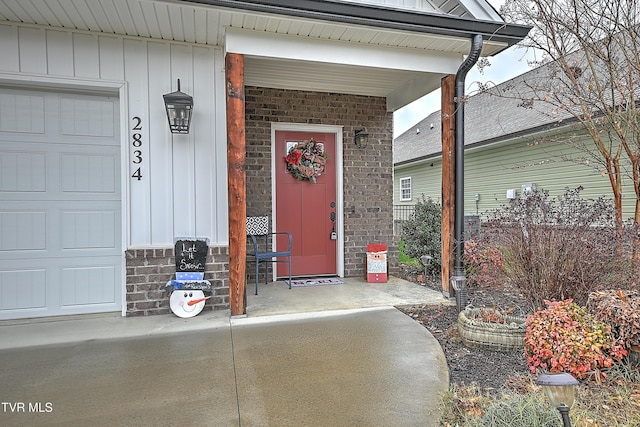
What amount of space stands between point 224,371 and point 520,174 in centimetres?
904

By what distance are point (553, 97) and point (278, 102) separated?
3.49m

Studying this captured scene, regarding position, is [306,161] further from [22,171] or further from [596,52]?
[596,52]

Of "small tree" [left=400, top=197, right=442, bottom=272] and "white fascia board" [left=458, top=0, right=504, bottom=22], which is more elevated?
"white fascia board" [left=458, top=0, right=504, bottom=22]

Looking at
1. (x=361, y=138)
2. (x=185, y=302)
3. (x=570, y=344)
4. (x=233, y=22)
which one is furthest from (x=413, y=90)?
(x=185, y=302)

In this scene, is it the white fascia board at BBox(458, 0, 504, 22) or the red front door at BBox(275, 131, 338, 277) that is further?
the red front door at BBox(275, 131, 338, 277)

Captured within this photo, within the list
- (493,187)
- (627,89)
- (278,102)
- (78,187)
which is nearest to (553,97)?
(627,89)

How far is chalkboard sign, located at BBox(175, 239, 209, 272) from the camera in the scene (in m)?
3.70

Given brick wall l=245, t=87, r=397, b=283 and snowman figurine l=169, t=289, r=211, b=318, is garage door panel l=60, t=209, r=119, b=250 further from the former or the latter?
brick wall l=245, t=87, r=397, b=283

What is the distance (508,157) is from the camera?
936 centimetres

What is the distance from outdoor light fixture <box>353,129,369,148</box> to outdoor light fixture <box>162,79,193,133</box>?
272 centimetres

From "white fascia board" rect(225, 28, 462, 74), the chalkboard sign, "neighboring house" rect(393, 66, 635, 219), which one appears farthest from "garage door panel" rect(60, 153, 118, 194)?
"neighboring house" rect(393, 66, 635, 219)

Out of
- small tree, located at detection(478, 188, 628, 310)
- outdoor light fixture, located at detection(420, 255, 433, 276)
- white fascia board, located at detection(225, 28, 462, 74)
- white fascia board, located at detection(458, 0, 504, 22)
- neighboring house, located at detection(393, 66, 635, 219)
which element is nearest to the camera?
small tree, located at detection(478, 188, 628, 310)

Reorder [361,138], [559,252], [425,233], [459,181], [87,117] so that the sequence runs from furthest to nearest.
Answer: [425,233]
[361,138]
[459,181]
[87,117]
[559,252]

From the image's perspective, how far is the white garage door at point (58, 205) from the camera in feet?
11.6
